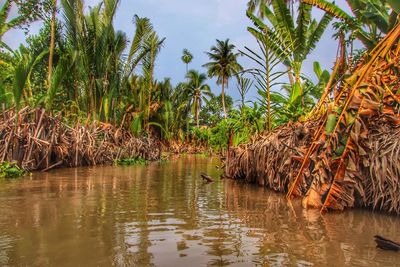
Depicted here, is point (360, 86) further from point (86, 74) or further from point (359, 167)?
point (86, 74)

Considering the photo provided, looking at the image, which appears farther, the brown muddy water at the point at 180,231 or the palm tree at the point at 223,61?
the palm tree at the point at 223,61

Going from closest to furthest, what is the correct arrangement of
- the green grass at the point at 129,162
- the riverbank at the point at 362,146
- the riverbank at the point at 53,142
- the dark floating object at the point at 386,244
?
1. the dark floating object at the point at 386,244
2. the riverbank at the point at 362,146
3. the riverbank at the point at 53,142
4. the green grass at the point at 129,162

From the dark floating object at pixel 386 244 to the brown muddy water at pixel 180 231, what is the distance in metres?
0.05

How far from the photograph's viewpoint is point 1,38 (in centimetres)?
1447

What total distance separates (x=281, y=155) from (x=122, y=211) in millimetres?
3432

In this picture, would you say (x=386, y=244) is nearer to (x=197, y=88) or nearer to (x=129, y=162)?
(x=129, y=162)

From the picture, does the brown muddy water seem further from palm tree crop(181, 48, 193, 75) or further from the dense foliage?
palm tree crop(181, 48, 193, 75)

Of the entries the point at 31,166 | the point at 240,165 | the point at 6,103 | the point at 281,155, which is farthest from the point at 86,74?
the point at 281,155

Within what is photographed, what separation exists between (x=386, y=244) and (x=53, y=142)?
428 inches

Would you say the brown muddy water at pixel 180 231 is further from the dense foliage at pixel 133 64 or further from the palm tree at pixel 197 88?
the palm tree at pixel 197 88

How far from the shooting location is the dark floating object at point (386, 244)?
329 cm

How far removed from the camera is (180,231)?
4117 mm

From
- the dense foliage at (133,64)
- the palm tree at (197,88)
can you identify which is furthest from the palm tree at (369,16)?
the palm tree at (197,88)

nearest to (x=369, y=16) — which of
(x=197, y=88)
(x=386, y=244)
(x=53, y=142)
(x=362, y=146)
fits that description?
(x=362, y=146)
